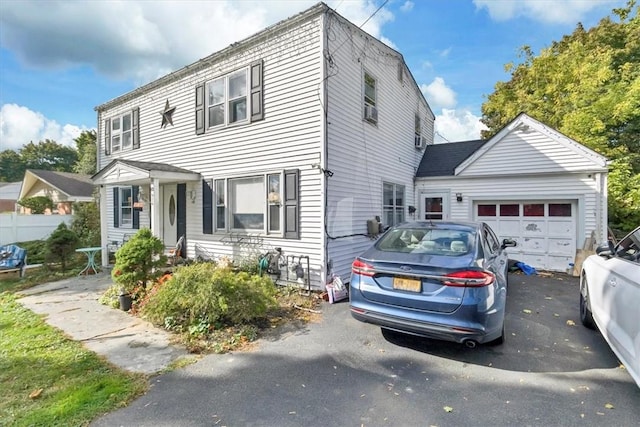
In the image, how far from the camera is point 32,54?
385 inches

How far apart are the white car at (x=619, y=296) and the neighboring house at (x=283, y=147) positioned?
445cm

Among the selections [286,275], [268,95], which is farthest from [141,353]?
[268,95]

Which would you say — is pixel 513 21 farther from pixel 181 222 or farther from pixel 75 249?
pixel 75 249

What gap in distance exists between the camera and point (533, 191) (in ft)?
31.0

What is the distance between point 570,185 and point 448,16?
5.82 m

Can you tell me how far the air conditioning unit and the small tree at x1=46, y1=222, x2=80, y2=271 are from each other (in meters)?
9.80

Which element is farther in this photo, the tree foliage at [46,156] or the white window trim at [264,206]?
the tree foliage at [46,156]

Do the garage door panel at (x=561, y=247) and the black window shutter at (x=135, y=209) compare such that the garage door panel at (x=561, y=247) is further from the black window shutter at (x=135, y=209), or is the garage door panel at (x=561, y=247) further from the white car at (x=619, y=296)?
the black window shutter at (x=135, y=209)

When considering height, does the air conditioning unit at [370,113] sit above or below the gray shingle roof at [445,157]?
above

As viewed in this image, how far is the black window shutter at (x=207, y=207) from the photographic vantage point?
881cm

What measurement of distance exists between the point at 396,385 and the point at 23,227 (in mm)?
17950

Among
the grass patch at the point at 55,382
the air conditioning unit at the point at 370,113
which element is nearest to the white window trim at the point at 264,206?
the air conditioning unit at the point at 370,113

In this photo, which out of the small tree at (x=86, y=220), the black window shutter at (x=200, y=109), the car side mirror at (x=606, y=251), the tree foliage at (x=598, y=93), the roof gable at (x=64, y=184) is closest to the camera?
the car side mirror at (x=606, y=251)

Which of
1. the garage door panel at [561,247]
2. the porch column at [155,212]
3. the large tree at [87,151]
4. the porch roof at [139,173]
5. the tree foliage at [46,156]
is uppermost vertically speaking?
the tree foliage at [46,156]
